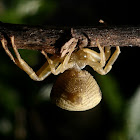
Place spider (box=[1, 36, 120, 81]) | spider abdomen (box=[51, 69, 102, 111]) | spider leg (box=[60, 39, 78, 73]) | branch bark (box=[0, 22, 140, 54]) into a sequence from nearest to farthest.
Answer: branch bark (box=[0, 22, 140, 54])
spider leg (box=[60, 39, 78, 73])
spider (box=[1, 36, 120, 81])
spider abdomen (box=[51, 69, 102, 111])

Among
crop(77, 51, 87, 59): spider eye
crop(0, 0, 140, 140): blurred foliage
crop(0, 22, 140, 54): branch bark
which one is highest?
crop(0, 22, 140, 54): branch bark

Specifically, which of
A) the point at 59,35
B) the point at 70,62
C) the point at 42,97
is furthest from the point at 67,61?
the point at 42,97

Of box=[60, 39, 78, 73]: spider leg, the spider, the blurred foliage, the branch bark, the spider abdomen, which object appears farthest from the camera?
the blurred foliage

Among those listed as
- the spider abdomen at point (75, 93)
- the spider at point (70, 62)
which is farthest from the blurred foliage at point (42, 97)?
the spider abdomen at point (75, 93)

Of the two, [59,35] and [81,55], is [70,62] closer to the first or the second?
[81,55]

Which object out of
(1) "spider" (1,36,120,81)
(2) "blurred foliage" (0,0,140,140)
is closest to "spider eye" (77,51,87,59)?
(1) "spider" (1,36,120,81)

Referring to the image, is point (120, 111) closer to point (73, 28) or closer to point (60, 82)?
point (60, 82)

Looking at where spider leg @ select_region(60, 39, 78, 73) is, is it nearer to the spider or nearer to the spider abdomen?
the spider
